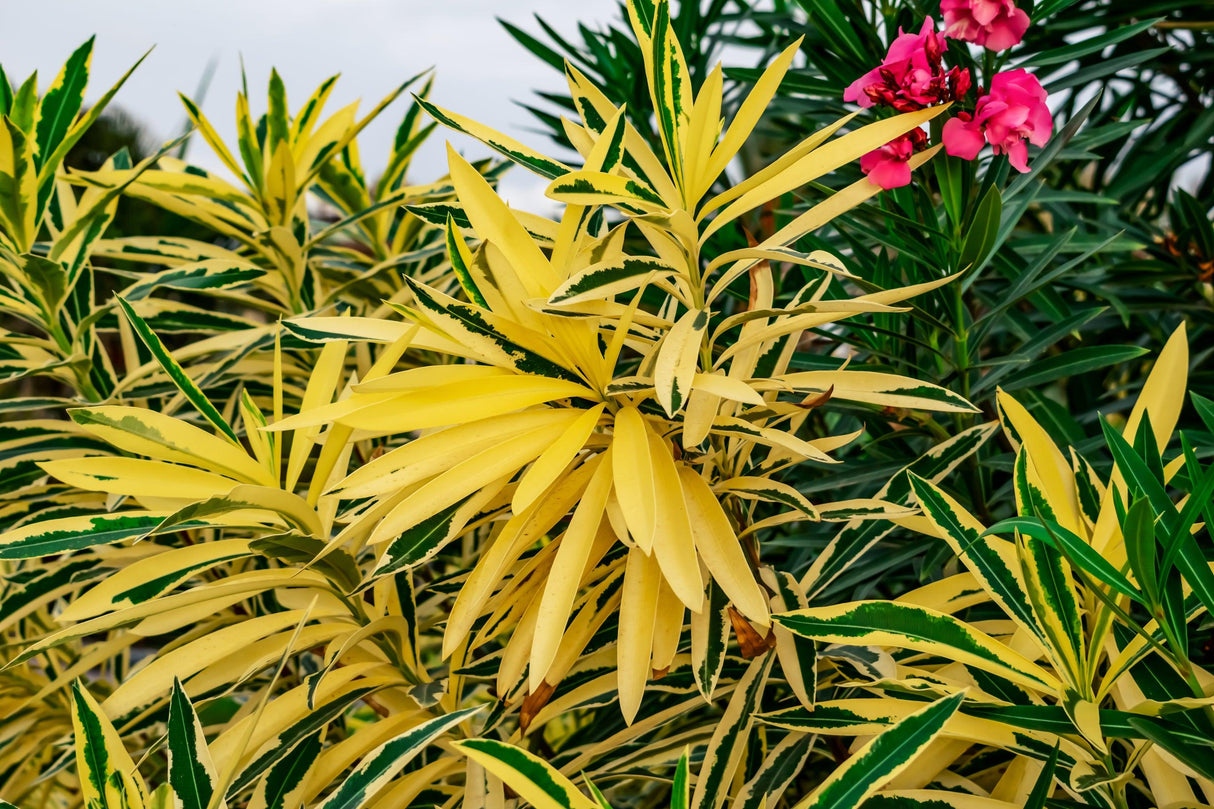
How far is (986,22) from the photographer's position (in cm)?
64

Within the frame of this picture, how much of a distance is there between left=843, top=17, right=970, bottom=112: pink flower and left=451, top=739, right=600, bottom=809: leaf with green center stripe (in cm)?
54

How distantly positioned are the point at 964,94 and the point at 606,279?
1.16ft

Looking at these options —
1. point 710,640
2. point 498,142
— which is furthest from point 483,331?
point 710,640

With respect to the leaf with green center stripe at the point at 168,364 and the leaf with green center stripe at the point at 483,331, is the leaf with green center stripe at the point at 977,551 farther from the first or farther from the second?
the leaf with green center stripe at the point at 168,364

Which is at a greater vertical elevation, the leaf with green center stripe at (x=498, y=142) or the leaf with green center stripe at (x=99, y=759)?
the leaf with green center stripe at (x=498, y=142)

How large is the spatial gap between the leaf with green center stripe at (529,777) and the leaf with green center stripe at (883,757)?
0.13 metres

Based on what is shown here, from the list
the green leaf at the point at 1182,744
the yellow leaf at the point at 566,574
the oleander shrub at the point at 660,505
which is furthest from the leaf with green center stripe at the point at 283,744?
the green leaf at the point at 1182,744

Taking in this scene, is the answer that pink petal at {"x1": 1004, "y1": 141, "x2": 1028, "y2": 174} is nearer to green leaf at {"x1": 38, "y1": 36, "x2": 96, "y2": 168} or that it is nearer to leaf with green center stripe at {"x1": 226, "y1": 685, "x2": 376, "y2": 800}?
leaf with green center stripe at {"x1": 226, "y1": 685, "x2": 376, "y2": 800}

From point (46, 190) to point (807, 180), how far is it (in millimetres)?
761

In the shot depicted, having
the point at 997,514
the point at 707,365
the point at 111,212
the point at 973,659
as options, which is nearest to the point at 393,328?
the point at 707,365

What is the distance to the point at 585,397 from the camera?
607mm

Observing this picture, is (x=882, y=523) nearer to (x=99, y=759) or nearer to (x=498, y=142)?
(x=498, y=142)

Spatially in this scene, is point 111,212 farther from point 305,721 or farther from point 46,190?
point 305,721

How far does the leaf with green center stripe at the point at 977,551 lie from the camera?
0.56 meters
